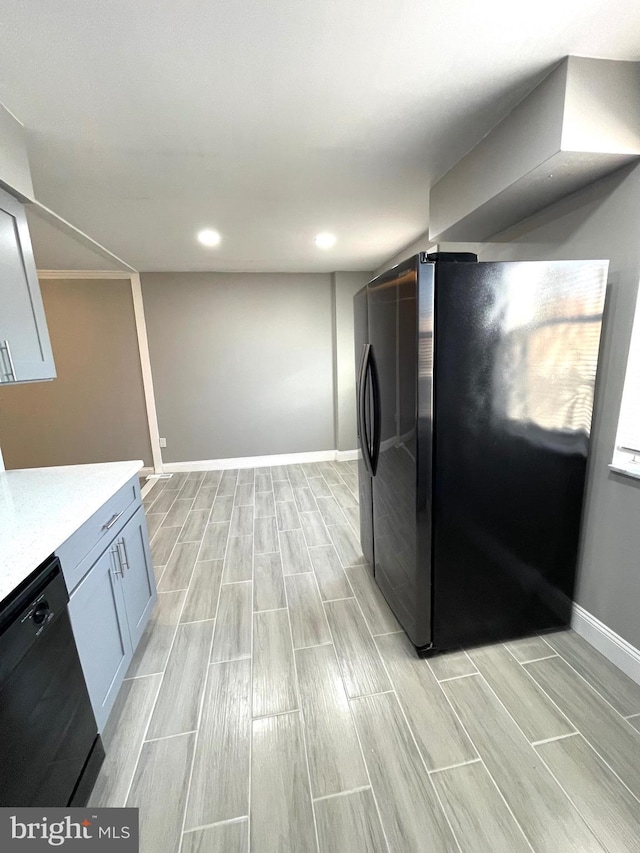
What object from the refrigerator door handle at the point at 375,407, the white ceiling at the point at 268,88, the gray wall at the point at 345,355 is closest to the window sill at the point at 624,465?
the refrigerator door handle at the point at 375,407

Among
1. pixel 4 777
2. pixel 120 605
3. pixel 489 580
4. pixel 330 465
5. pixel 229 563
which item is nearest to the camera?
pixel 4 777

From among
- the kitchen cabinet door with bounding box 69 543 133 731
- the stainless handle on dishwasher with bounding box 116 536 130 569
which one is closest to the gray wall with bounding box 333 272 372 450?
the stainless handle on dishwasher with bounding box 116 536 130 569

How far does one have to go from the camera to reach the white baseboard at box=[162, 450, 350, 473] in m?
4.65

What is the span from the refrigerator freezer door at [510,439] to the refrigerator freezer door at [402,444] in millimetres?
72

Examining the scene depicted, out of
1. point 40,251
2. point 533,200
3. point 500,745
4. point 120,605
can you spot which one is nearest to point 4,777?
point 120,605

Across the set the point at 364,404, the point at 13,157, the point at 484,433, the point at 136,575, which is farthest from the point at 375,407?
the point at 13,157

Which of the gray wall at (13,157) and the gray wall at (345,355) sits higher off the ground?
the gray wall at (13,157)

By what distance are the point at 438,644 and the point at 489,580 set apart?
40 centimetres

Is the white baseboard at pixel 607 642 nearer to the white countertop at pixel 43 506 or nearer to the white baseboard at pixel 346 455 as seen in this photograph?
the white countertop at pixel 43 506

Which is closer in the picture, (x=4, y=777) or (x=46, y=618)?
(x=4, y=777)

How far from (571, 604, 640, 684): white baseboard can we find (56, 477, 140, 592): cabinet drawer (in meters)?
2.31

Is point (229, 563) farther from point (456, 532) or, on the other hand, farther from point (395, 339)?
point (395, 339)

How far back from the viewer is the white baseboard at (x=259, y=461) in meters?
4.65

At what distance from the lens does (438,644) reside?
5.54ft
